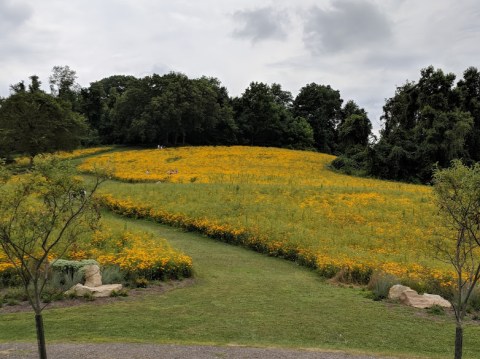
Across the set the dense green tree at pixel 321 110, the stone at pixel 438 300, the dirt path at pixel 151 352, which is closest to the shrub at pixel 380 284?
the stone at pixel 438 300

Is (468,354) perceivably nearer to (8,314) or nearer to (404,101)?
(8,314)

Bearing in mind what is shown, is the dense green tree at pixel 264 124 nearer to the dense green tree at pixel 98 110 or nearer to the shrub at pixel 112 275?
the dense green tree at pixel 98 110

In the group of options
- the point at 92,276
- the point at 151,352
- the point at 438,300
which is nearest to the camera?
the point at 151,352

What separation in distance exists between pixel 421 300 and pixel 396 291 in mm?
688

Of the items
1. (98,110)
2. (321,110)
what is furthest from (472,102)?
(98,110)

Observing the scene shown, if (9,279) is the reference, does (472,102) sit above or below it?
above

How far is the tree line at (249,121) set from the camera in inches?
1770

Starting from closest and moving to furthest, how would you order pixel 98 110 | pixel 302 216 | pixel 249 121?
pixel 302 216
pixel 249 121
pixel 98 110

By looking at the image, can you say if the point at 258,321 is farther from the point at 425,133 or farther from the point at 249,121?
the point at 249,121

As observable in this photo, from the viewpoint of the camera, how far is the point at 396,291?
11.3 metres

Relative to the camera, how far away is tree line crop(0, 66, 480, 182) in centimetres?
4497

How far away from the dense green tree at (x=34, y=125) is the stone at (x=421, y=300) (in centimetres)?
4283

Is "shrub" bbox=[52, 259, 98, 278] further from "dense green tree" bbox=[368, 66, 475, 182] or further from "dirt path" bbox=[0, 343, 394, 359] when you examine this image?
"dense green tree" bbox=[368, 66, 475, 182]

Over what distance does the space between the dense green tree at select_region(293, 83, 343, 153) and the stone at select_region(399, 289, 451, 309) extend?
266 ft
